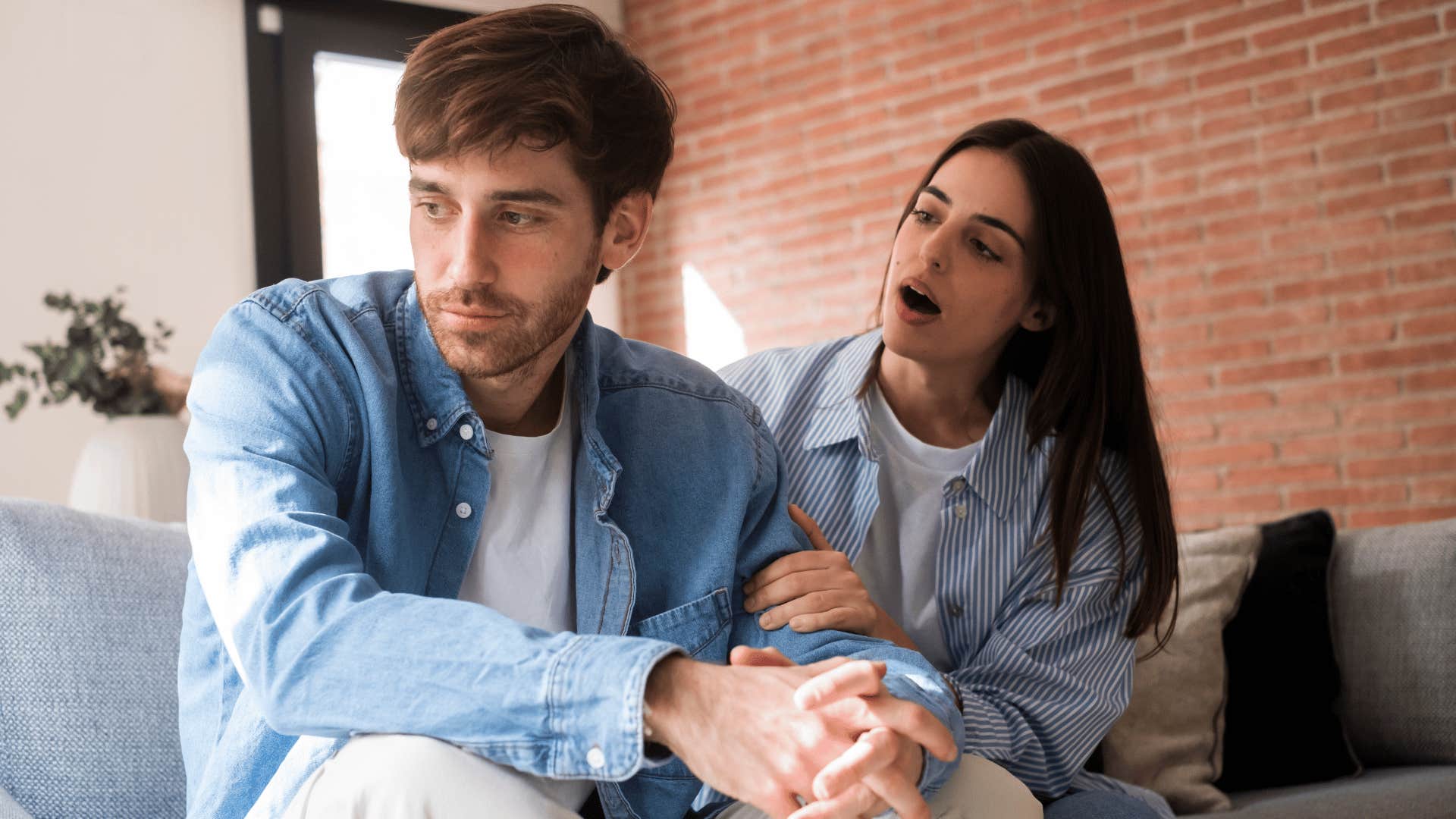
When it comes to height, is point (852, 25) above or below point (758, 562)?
above

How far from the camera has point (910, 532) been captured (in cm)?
177

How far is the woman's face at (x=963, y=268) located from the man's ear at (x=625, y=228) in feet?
1.52

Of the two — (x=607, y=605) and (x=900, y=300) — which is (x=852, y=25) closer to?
(x=900, y=300)

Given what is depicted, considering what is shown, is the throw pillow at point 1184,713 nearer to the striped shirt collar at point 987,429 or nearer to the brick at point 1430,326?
the striped shirt collar at point 987,429

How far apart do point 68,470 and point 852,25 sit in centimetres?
289

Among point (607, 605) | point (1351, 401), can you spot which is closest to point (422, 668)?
point (607, 605)

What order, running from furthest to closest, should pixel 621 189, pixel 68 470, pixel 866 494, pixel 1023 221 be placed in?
pixel 68 470
pixel 1023 221
pixel 866 494
pixel 621 189

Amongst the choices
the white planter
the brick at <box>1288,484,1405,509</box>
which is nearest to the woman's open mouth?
the white planter

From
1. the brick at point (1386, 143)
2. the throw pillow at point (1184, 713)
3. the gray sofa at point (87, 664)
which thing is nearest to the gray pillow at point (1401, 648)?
the throw pillow at point (1184, 713)

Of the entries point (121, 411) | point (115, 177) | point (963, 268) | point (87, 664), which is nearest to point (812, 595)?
point (963, 268)

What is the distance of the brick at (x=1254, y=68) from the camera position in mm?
3588

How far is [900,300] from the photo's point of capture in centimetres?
179

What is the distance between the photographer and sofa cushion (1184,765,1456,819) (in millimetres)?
1903

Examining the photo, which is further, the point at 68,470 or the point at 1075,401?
the point at 68,470
